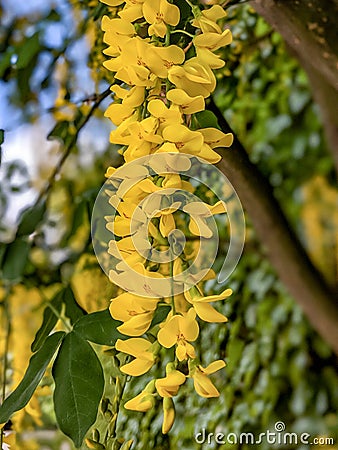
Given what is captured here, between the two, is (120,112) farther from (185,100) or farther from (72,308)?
(72,308)

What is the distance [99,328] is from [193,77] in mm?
115

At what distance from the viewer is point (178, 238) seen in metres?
0.24

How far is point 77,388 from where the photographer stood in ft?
0.92

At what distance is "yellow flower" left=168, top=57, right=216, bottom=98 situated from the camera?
0.22m

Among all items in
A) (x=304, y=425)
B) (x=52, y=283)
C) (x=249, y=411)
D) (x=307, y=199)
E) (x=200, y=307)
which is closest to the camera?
(x=200, y=307)

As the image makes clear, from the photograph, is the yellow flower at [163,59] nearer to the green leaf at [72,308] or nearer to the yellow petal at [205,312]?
the yellow petal at [205,312]

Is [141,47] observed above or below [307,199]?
above

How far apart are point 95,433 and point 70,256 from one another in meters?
0.35

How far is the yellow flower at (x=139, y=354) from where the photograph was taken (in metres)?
0.24

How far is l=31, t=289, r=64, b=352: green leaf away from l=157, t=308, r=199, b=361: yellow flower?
13cm

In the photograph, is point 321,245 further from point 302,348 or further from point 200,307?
point 200,307

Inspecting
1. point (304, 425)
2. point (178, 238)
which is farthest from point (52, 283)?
point (304, 425)

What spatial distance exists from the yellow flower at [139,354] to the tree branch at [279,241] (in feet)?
0.55

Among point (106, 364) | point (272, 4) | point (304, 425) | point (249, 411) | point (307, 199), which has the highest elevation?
point (272, 4)
